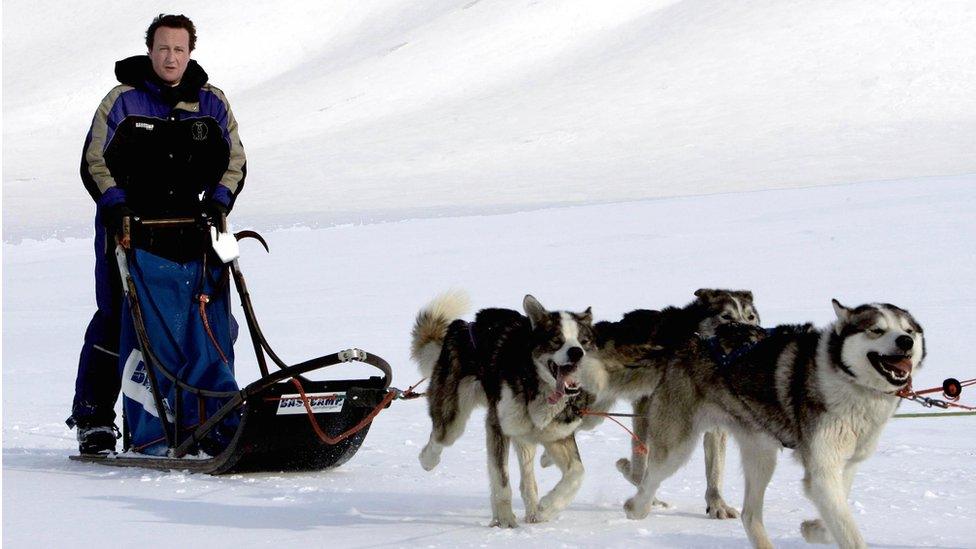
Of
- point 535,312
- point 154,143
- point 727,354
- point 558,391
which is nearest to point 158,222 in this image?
point 154,143

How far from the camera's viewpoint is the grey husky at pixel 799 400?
11.0 ft

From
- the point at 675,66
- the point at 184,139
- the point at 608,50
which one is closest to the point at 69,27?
the point at 608,50

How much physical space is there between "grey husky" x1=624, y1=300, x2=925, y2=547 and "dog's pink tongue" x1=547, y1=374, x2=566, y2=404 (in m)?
0.33

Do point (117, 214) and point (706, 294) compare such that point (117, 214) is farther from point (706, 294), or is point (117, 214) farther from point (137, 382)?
point (706, 294)

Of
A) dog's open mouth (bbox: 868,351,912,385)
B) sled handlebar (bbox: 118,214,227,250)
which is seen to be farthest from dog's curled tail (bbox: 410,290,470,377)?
dog's open mouth (bbox: 868,351,912,385)

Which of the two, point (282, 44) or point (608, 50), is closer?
point (608, 50)

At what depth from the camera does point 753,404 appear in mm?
3697

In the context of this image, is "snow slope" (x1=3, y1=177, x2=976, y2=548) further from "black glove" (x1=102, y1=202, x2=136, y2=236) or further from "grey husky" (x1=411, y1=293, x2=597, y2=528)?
"black glove" (x1=102, y1=202, x2=136, y2=236)

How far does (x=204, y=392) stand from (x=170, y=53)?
4.39 ft

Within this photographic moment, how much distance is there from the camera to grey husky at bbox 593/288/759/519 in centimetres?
418

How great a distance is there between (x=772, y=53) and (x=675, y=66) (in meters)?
2.35

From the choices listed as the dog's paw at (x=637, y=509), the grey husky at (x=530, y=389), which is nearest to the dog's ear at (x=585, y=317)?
the grey husky at (x=530, y=389)

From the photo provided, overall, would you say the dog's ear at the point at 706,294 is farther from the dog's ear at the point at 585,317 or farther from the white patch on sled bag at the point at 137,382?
the white patch on sled bag at the point at 137,382

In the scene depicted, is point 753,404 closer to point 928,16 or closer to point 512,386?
point 512,386
